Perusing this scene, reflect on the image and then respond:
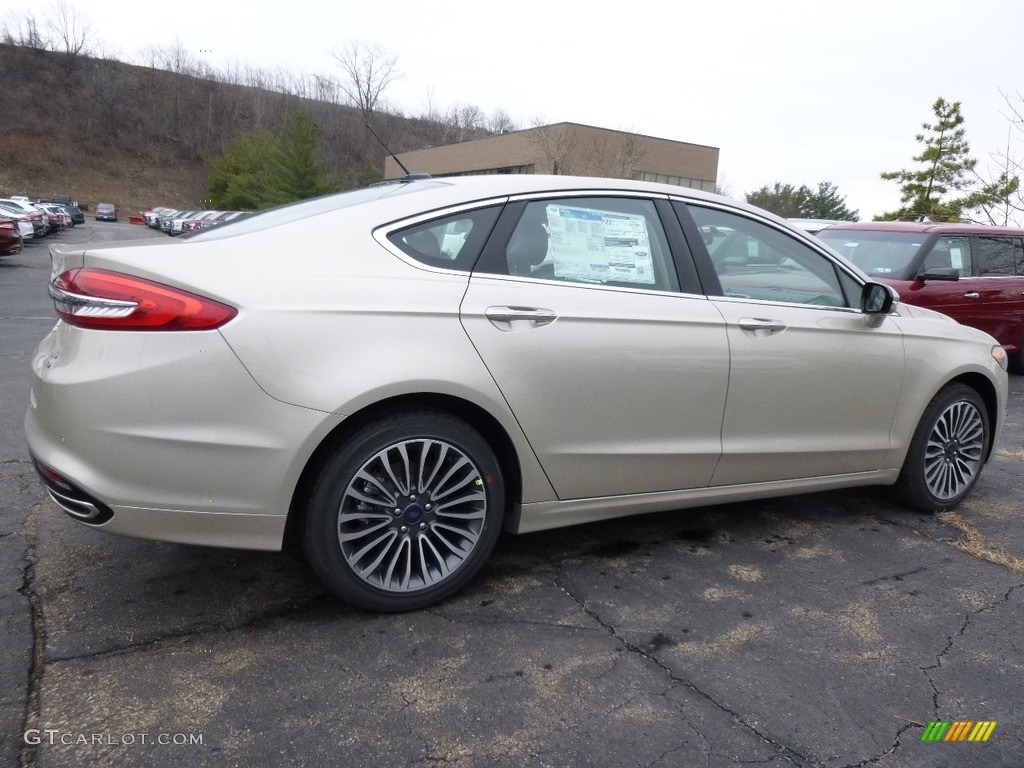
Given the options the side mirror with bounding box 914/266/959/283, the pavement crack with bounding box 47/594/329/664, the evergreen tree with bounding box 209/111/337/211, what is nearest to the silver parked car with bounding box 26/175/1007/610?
the pavement crack with bounding box 47/594/329/664

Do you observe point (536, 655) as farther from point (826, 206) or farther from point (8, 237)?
point (826, 206)

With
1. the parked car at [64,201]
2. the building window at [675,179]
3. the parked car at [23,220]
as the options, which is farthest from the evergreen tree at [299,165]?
Answer: the building window at [675,179]

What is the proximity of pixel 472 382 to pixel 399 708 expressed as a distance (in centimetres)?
108

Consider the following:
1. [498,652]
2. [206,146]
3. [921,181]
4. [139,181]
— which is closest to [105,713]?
[498,652]

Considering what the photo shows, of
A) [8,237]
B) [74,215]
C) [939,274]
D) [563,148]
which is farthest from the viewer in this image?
[74,215]

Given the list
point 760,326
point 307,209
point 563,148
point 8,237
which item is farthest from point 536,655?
point 563,148

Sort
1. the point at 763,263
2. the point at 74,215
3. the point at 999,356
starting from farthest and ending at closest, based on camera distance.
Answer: the point at 74,215
the point at 999,356
the point at 763,263

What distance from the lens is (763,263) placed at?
3.65m

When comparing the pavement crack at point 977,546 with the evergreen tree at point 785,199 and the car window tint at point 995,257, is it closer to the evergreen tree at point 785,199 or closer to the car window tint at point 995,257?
the car window tint at point 995,257

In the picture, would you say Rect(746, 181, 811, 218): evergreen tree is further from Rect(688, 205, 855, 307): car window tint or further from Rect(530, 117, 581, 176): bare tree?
Rect(688, 205, 855, 307): car window tint

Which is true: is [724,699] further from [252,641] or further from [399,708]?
[252,641]

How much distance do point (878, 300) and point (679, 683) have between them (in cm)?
223

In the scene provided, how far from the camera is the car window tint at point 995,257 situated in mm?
8289

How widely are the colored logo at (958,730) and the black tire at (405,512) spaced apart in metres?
1.53
